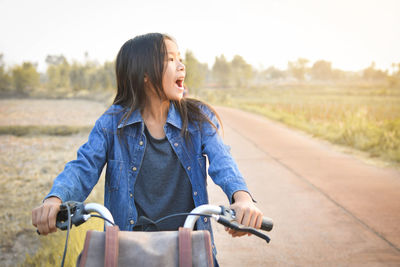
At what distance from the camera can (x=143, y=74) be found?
78.2 inches

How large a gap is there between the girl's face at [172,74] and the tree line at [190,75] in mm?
28333

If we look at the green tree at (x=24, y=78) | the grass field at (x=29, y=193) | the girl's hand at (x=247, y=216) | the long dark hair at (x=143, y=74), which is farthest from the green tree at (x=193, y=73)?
the green tree at (x=24, y=78)

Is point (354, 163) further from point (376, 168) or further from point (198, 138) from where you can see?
point (198, 138)

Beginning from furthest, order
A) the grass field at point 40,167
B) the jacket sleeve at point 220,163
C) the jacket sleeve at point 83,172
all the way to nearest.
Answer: the grass field at point 40,167 → the jacket sleeve at point 220,163 → the jacket sleeve at point 83,172

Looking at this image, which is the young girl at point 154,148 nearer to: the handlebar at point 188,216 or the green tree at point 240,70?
the handlebar at point 188,216

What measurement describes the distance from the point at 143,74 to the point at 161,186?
610mm

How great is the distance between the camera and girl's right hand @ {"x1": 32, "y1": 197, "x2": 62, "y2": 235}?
4.49 feet

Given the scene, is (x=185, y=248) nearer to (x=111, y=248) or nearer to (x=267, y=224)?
(x=111, y=248)

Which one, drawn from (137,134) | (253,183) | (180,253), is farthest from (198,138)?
(253,183)

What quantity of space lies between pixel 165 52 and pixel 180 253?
3.79 ft

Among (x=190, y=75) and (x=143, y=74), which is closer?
(x=143, y=74)

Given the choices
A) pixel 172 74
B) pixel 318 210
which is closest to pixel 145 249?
pixel 172 74

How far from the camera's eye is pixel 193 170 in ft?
6.46

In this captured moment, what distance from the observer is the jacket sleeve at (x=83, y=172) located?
155 cm
